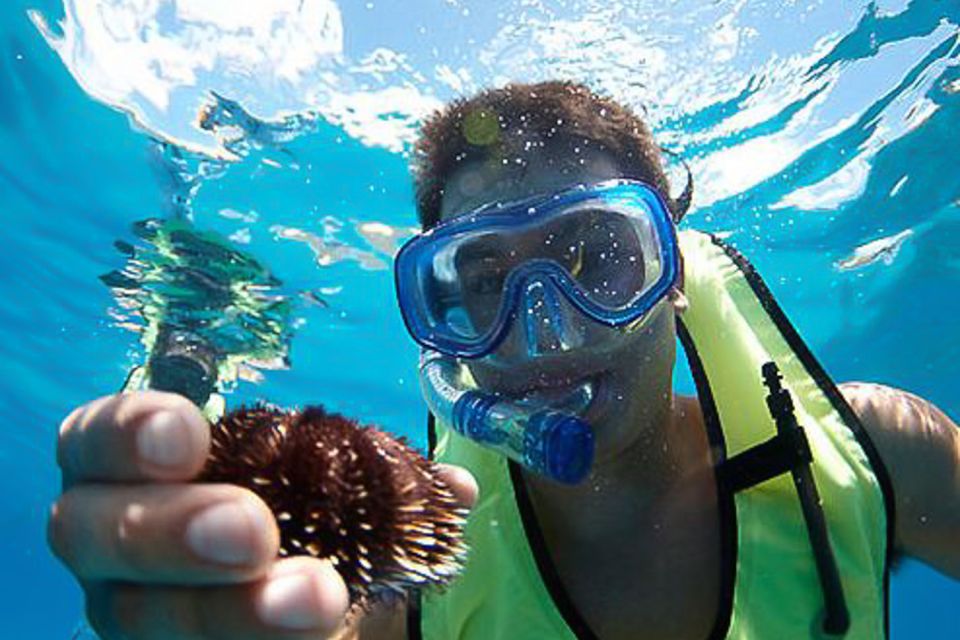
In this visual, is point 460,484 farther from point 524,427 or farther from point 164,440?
point 524,427

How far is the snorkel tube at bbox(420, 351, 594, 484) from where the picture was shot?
247 cm

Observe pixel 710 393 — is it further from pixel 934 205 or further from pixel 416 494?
pixel 934 205

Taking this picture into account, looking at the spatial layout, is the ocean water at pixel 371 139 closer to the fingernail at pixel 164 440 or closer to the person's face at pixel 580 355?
the person's face at pixel 580 355

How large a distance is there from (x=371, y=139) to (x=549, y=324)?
743cm

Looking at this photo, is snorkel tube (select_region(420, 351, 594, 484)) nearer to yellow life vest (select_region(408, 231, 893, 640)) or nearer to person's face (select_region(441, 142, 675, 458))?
person's face (select_region(441, 142, 675, 458))

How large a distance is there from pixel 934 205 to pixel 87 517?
15735mm

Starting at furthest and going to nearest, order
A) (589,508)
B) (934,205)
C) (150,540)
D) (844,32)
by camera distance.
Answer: (934,205) < (844,32) < (589,508) < (150,540)

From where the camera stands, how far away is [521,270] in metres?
3.47

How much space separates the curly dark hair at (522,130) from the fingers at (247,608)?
9.78 ft

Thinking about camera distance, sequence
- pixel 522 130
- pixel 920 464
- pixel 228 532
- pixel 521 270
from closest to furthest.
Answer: pixel 228 532
pixel 521 270
pixel 920 464
pixel 522 130

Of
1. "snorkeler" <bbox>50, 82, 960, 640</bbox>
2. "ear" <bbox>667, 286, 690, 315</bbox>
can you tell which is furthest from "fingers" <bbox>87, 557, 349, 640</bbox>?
"ear" <bbox>667, 286, 690, 315</bbox>

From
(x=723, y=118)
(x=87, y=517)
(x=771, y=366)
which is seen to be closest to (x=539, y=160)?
(x=771, y=366)

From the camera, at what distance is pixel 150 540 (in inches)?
46.4

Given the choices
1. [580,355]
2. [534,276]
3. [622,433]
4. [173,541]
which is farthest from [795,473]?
[173,541]
